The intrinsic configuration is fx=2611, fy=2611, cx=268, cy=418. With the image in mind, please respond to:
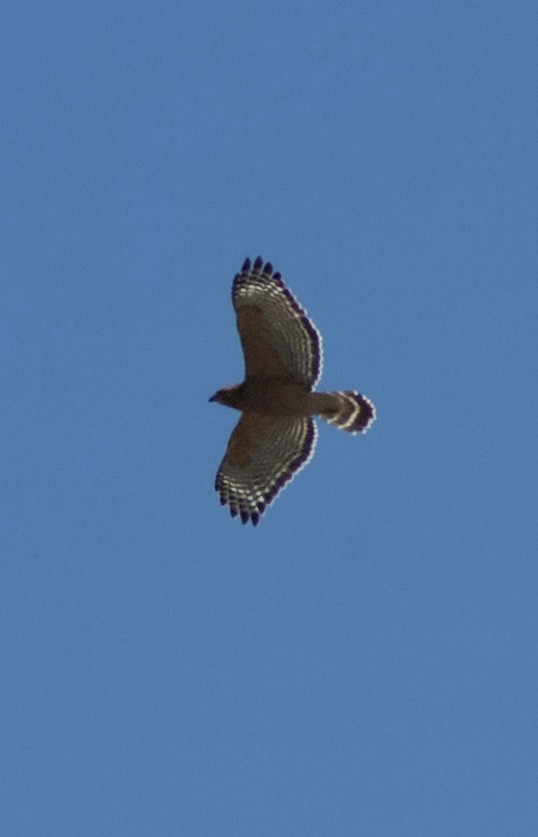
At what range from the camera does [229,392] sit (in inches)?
989

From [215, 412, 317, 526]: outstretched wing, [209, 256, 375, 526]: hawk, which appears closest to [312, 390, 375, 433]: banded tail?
[209, 256, 375, 526]: hawk

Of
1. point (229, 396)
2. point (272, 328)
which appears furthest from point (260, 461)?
point (272, 328)

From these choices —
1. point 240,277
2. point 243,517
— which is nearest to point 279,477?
point 243,517

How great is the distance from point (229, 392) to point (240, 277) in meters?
1.14

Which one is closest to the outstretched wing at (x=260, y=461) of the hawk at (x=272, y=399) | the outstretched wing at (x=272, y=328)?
the hawk at (x=272, y=399)

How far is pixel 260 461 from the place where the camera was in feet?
84.4

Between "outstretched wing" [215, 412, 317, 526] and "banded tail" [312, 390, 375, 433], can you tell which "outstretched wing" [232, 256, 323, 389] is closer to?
"banded tail" [312, 390, 375, 433]

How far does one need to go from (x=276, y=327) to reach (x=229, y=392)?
33.9 inches

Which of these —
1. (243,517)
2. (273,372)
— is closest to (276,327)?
(273,372)

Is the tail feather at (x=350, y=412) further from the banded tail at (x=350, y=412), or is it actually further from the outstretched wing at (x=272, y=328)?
the outstretched wing at (x=272, y=328)

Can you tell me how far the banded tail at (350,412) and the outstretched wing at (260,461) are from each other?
15.6 inches

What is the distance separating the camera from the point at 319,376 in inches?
984

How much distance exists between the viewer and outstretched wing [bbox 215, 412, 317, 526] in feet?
83.7

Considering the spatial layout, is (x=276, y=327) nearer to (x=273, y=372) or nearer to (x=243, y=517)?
(x=273, y=372)
